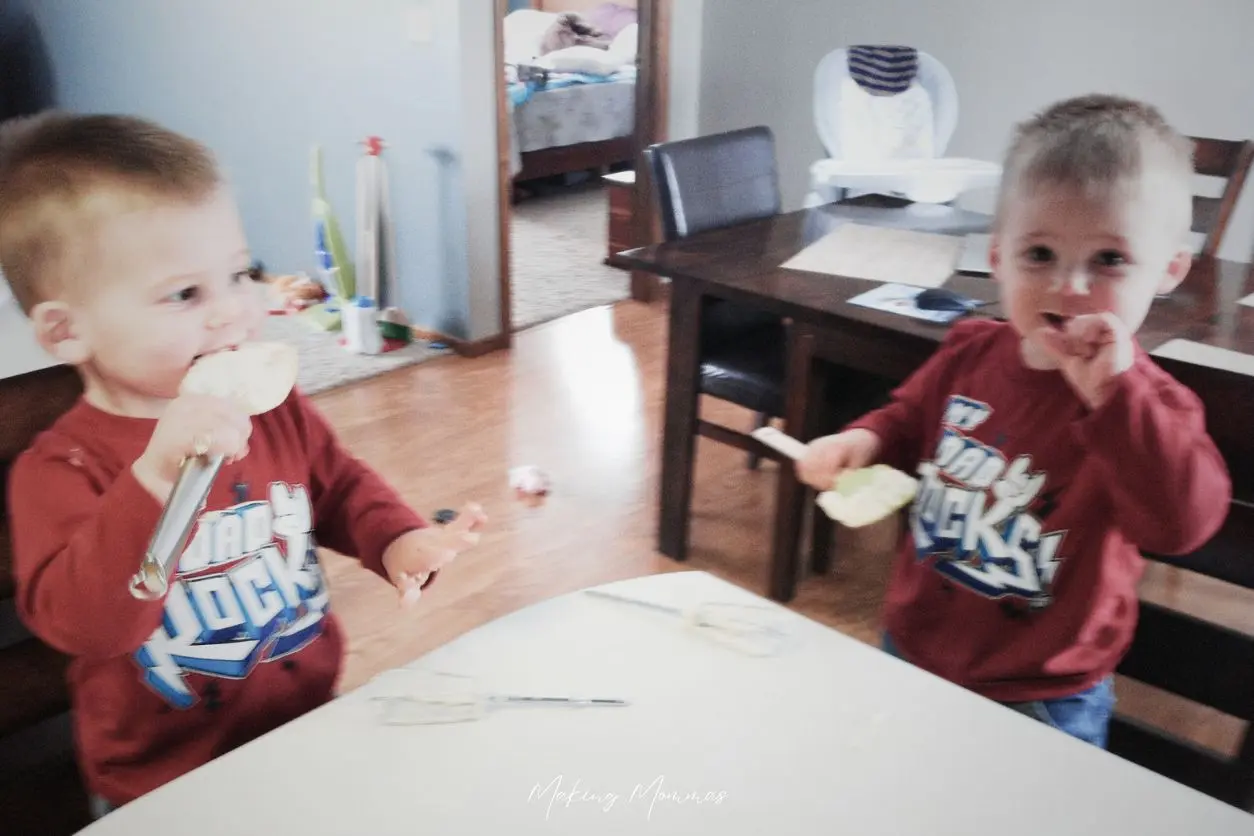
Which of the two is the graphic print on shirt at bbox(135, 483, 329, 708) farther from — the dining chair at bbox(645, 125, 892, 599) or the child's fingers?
the dining chair at bbox(645, 125, 892, 599)

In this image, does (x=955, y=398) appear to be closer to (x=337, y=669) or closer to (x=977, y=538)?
(x=977, y=538)

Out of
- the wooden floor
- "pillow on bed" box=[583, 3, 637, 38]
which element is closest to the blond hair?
the wooden floor

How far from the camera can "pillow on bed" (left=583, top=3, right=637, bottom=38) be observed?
586cm

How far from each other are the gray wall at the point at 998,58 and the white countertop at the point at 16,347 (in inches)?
104

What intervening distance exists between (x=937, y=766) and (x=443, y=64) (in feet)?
9.23

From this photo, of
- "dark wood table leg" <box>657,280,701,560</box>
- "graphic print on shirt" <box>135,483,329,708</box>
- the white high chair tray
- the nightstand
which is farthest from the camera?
the nightstand

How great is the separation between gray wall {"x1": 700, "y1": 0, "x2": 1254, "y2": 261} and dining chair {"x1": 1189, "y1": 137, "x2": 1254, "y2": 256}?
656 mm

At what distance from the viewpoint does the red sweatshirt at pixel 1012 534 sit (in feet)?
3.14

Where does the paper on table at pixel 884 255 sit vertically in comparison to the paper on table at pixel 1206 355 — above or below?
below

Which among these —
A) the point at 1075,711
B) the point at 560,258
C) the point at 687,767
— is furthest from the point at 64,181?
the point at 560,258

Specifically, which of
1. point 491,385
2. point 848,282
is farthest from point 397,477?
point 848,282

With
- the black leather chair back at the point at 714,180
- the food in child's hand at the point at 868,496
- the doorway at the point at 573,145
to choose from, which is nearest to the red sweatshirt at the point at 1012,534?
the food in child's hand at the point at 868,496

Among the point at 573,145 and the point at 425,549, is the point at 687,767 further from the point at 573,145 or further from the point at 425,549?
the point at 573,145

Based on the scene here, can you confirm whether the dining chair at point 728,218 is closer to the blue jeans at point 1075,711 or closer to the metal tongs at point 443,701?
the blue jeans at point 1075,711
